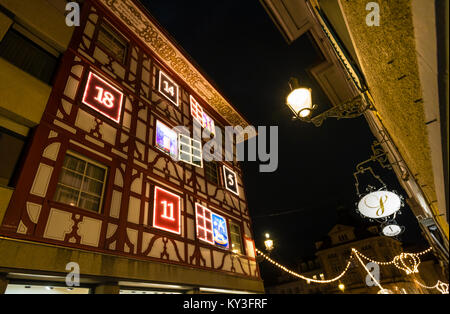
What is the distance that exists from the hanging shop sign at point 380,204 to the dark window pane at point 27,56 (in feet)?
30.5

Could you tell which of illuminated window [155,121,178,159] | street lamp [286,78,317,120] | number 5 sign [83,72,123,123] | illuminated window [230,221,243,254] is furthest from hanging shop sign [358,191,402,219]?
number 5 sign [83,72,123,123]

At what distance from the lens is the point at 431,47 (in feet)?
5.79

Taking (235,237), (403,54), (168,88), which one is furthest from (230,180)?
(403,54)

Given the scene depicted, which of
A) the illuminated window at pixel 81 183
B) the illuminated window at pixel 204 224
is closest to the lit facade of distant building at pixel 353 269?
the illuminated window at pixel 204 224

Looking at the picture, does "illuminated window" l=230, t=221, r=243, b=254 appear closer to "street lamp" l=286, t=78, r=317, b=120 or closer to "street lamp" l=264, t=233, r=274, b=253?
"street lamp" l=264, t=233, r=274, b=253

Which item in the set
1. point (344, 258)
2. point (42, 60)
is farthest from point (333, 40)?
point (344, 258)

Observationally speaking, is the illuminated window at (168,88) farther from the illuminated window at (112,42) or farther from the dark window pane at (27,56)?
the dark window pane at (27,56)

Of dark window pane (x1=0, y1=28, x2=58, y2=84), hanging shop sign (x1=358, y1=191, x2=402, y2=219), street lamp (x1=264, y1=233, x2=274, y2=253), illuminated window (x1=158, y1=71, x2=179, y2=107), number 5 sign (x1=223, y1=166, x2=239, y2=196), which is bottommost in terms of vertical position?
hanging shop sign (x1=358, y1=191, x2=402, y2=219)

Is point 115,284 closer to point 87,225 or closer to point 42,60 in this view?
point 87,225

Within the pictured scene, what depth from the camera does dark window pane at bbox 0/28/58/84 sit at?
6.68 m

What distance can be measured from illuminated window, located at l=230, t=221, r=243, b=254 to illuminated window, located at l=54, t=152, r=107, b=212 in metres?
6.30

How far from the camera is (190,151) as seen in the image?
11.1 m

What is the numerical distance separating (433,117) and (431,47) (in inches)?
28.3

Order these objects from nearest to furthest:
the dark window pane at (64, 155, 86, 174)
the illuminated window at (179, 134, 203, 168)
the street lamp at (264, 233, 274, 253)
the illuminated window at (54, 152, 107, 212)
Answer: the illuminated window at (54, 152, 107, 212) < the dark window pane at (64, 155, 86, 174) < the illuminated window at (179, 134, 203, 168) < the street lamp at (264, 233, 274, 253)
